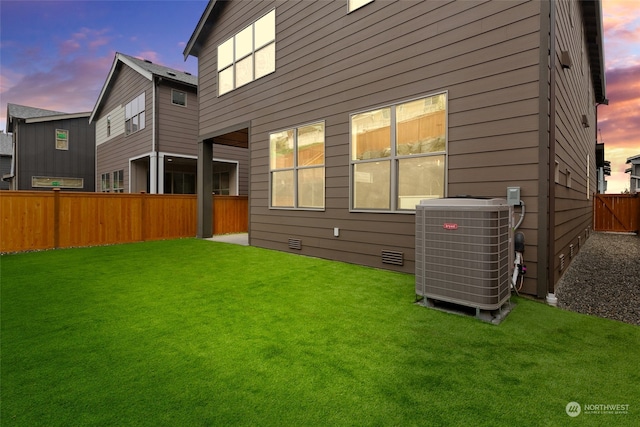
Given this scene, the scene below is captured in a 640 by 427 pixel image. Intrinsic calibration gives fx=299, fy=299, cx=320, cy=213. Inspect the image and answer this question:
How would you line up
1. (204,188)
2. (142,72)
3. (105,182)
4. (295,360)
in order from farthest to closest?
(105,182) < (142,72) < (204,188) < (295,360)

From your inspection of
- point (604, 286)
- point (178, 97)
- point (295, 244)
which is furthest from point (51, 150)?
point (604, 286)

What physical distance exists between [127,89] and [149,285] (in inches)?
515

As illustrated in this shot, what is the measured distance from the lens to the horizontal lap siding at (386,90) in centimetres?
340

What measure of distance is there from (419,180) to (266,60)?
4.66 m

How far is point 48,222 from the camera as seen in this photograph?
273 inches

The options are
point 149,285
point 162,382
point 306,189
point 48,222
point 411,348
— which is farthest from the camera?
point 48,222

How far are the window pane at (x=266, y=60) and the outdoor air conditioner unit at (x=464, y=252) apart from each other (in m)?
5.26

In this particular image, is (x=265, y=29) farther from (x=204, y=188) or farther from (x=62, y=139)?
(x=62, y=139)

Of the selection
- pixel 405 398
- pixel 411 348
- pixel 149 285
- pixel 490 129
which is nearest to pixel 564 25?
pixel 490 129

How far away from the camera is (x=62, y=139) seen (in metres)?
16.9

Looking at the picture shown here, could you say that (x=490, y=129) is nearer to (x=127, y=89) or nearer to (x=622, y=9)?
(x=622, y=9)

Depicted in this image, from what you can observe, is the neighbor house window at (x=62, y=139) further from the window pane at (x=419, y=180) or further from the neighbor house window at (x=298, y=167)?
the window pane at (x=419, y=180)

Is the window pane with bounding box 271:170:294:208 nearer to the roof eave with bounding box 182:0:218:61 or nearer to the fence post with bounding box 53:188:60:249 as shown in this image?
the roof eave with bounding box 182:0:218:61

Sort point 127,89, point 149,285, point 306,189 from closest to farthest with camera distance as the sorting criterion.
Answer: point 149,285 < point 306,189 < point 127,89
